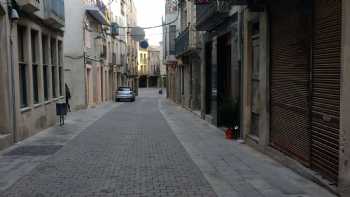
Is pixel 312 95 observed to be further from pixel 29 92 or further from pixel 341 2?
pixel 29 92

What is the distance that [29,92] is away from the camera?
46.3ft

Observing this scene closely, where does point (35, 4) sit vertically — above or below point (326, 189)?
above

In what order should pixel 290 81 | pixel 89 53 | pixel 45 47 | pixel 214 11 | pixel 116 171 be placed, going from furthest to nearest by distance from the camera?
1. pixel 89 53
2. pixel 45 47
3. pixel 214 11
4. pixel 290 81
5. pixel 116 171

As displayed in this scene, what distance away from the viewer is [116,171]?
8.40 meters

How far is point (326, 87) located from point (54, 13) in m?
11.7

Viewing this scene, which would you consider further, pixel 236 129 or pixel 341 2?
pixel 236 129

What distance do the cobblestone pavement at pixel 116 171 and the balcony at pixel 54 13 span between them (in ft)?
16.1

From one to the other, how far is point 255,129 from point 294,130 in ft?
10.5

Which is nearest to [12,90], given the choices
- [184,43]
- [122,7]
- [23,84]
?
[23,84]

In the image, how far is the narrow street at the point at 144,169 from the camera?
6.93 meters

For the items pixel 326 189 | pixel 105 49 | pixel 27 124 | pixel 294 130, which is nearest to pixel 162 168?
pixel 294 130

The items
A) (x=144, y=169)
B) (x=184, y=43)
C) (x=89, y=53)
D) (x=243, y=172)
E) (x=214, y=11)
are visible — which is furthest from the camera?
(x=89, y=53)

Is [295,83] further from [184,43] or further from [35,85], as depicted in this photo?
[184,43]

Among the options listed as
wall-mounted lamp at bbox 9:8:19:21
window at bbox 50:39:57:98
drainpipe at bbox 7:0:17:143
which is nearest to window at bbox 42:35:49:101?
window at bbox 50:39:57:98
